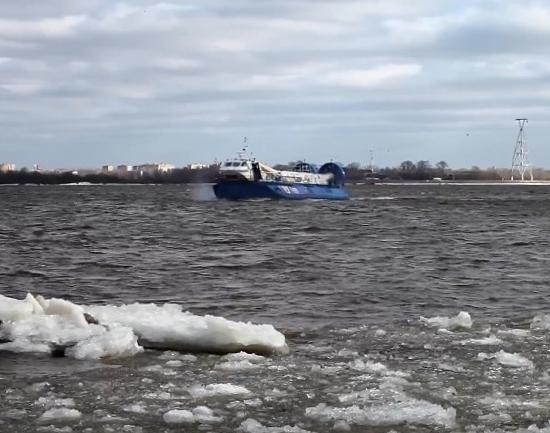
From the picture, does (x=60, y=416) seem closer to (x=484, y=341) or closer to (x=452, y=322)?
(x=484, y=341)

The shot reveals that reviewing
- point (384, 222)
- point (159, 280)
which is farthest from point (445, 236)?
point (159, 280)

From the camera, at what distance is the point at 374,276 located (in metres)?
21.1

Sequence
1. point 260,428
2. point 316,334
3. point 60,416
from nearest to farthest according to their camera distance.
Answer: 1. point 260,428
2. point 60,416
3. point 316,334

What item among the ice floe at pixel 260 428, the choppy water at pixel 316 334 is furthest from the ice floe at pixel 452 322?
the ice floe at pixel 260 428

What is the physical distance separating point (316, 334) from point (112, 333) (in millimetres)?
3336

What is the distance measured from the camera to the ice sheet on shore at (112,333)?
10656 mm

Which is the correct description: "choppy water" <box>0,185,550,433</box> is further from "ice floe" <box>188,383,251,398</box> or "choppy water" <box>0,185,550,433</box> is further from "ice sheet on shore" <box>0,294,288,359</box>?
"ice sheet on shore" <box>0,294,288,359</box>

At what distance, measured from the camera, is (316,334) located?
41.9 feet

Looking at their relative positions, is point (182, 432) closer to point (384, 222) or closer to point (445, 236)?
point (445, 236)

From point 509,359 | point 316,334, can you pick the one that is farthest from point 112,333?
point 509,359

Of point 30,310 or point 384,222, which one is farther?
point 384,222

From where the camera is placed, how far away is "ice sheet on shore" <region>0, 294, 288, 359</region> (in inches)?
420

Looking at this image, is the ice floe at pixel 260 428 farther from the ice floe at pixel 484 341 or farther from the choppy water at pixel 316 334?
the ice floe at pixel 484 341

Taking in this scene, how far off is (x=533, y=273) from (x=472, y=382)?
1321cm
